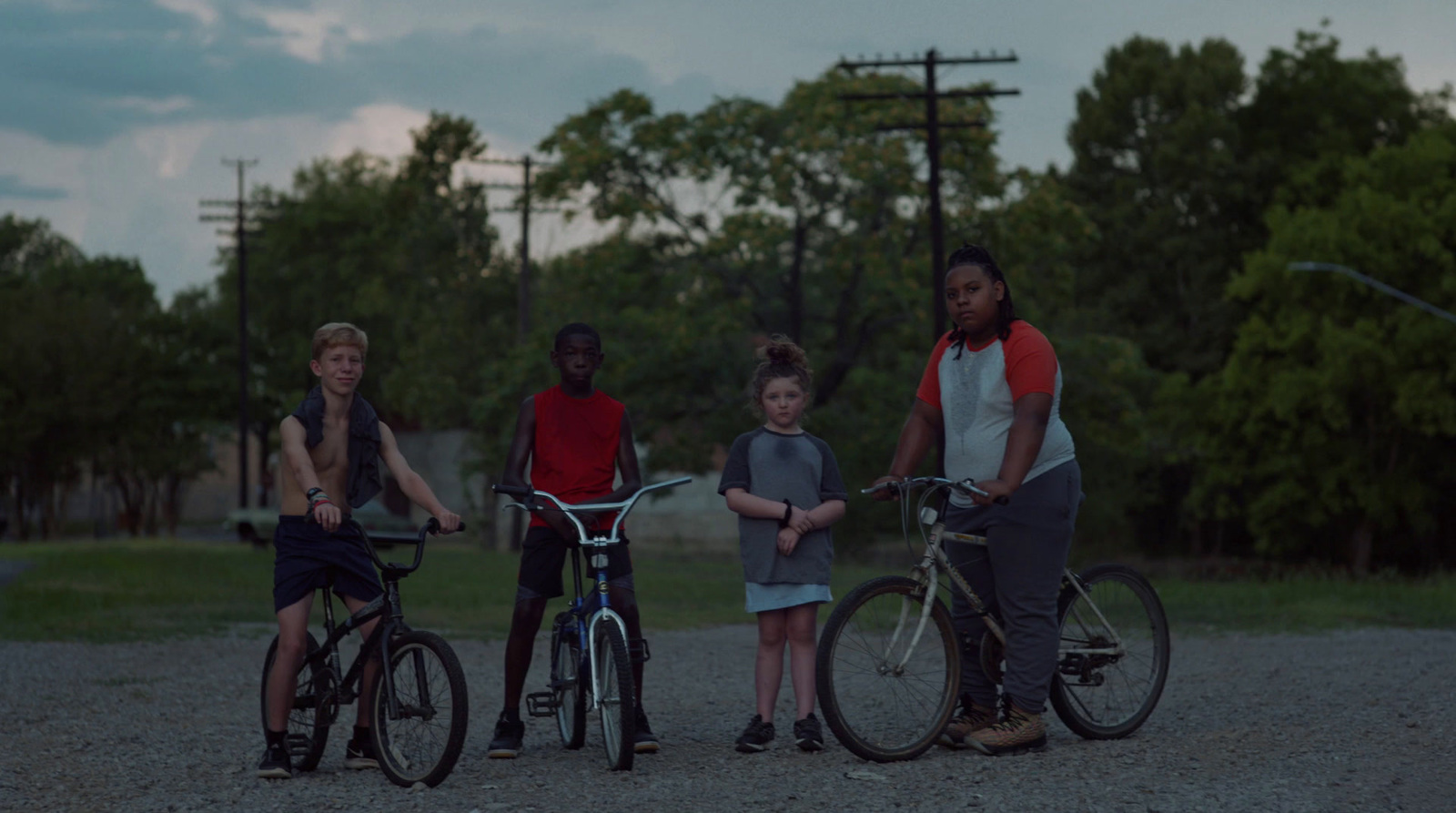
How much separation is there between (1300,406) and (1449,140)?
7.75m

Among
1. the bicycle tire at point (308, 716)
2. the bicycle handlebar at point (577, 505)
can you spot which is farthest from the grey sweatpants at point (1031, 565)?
the bicycle tire at point (308, 716)

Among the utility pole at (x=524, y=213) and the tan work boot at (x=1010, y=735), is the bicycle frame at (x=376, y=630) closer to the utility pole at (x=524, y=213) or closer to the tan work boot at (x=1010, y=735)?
the tan work boot at (x=1010, y=735)

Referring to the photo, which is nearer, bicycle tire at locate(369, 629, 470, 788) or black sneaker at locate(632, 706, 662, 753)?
bicycle tire at locate(369, 629, 470, 788)

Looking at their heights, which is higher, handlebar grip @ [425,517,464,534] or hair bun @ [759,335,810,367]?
hair bun @ [759,335,810,367]

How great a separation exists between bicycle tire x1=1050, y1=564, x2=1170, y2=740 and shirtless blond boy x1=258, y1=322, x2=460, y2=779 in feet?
8.35

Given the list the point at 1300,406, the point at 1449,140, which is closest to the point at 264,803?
the point at 1300,406

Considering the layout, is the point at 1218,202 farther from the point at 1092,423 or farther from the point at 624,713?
the point at 624,713

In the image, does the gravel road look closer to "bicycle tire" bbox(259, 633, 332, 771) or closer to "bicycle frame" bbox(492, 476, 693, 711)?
"bicycle tire" bbox(259, 633, 332, 771)

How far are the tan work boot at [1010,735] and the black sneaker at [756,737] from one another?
2.62 ft

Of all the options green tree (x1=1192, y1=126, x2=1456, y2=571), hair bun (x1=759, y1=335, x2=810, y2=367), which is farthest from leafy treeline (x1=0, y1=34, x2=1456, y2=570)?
hair bun (x1=759, y1=335, x2=810, y2=367)

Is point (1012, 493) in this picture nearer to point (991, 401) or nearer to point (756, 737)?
point (991, 401)

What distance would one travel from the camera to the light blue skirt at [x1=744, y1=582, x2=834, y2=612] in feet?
21.5

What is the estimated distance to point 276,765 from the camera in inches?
246

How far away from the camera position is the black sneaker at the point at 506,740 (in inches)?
263
